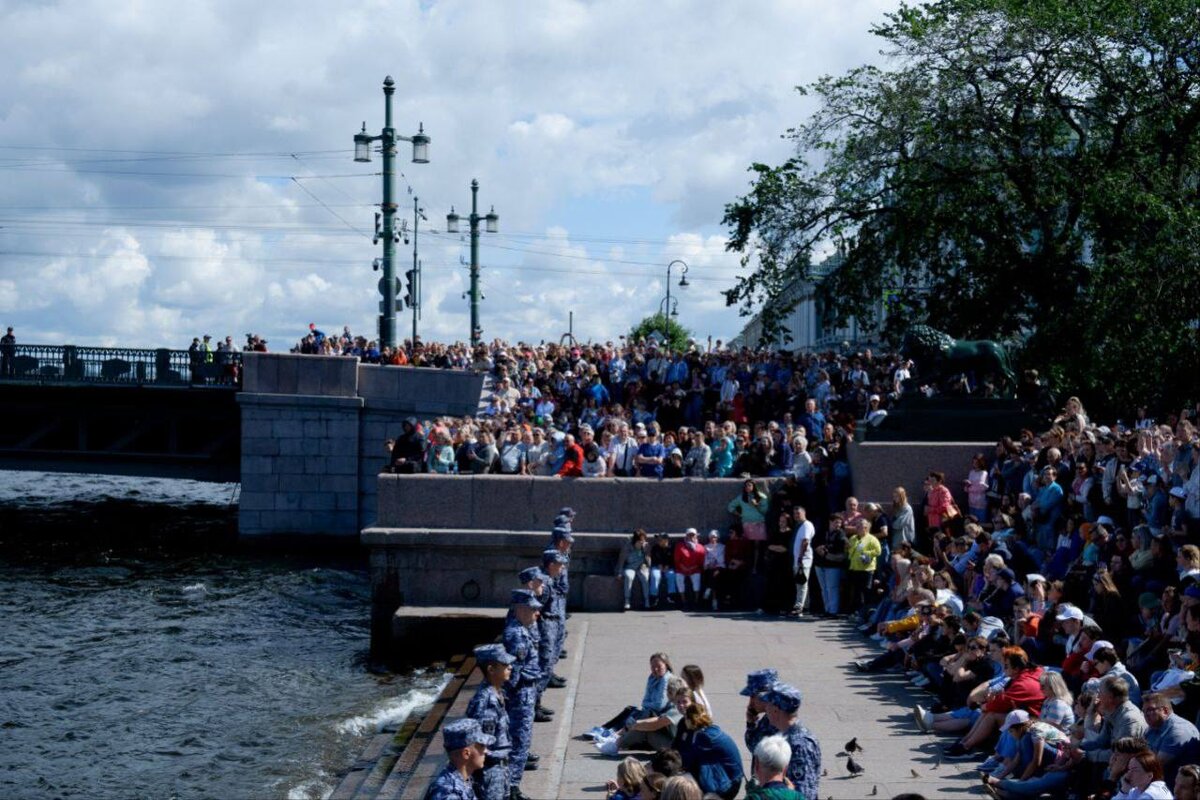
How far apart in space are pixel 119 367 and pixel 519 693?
1096 inches

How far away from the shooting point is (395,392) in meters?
32.7

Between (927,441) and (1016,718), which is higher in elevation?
(927,441)

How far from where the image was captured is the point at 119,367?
36344mm

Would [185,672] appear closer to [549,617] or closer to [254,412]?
[549,617]

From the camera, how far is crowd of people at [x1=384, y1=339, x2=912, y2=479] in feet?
68.0

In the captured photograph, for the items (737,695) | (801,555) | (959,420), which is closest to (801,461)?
(801,555)

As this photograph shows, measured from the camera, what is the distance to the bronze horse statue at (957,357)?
20.2m

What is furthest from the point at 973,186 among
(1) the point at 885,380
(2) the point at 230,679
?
(2) the point at 230,679

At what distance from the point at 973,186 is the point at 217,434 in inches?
862

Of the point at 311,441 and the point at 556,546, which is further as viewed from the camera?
the point at 311,441

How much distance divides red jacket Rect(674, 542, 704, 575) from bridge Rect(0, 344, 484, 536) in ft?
39.2

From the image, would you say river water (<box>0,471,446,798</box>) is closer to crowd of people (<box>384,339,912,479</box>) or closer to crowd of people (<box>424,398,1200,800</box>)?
crowd of people (<box>384,339,912,479</box>)

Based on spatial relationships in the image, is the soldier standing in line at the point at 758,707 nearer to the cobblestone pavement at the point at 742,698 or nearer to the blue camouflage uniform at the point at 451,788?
the cobblestone pavement at the point at 742,698

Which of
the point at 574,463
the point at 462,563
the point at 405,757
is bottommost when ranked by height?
the point at 405,757
